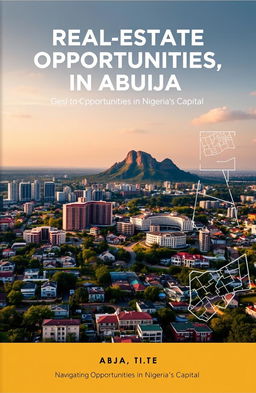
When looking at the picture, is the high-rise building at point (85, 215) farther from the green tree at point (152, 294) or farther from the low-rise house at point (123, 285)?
the green tree at point (152, 294)

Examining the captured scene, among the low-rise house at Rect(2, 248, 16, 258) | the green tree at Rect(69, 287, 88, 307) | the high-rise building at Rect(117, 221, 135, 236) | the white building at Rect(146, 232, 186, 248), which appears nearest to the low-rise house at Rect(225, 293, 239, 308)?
the green tree at Rect(69, 287, 88, 307)

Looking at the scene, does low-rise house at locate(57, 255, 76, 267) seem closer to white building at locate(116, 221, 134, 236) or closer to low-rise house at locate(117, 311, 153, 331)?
low-rise house at locate(117, 311, 153, 331)

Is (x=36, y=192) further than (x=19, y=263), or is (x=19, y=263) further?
(x=36, y=192)

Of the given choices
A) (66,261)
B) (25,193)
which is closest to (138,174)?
(25,193)

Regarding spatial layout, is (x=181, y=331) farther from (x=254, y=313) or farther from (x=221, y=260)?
(x=221, y=260)

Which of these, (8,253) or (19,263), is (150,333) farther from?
(8,253)

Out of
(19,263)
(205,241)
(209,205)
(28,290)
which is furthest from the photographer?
(209,205)
